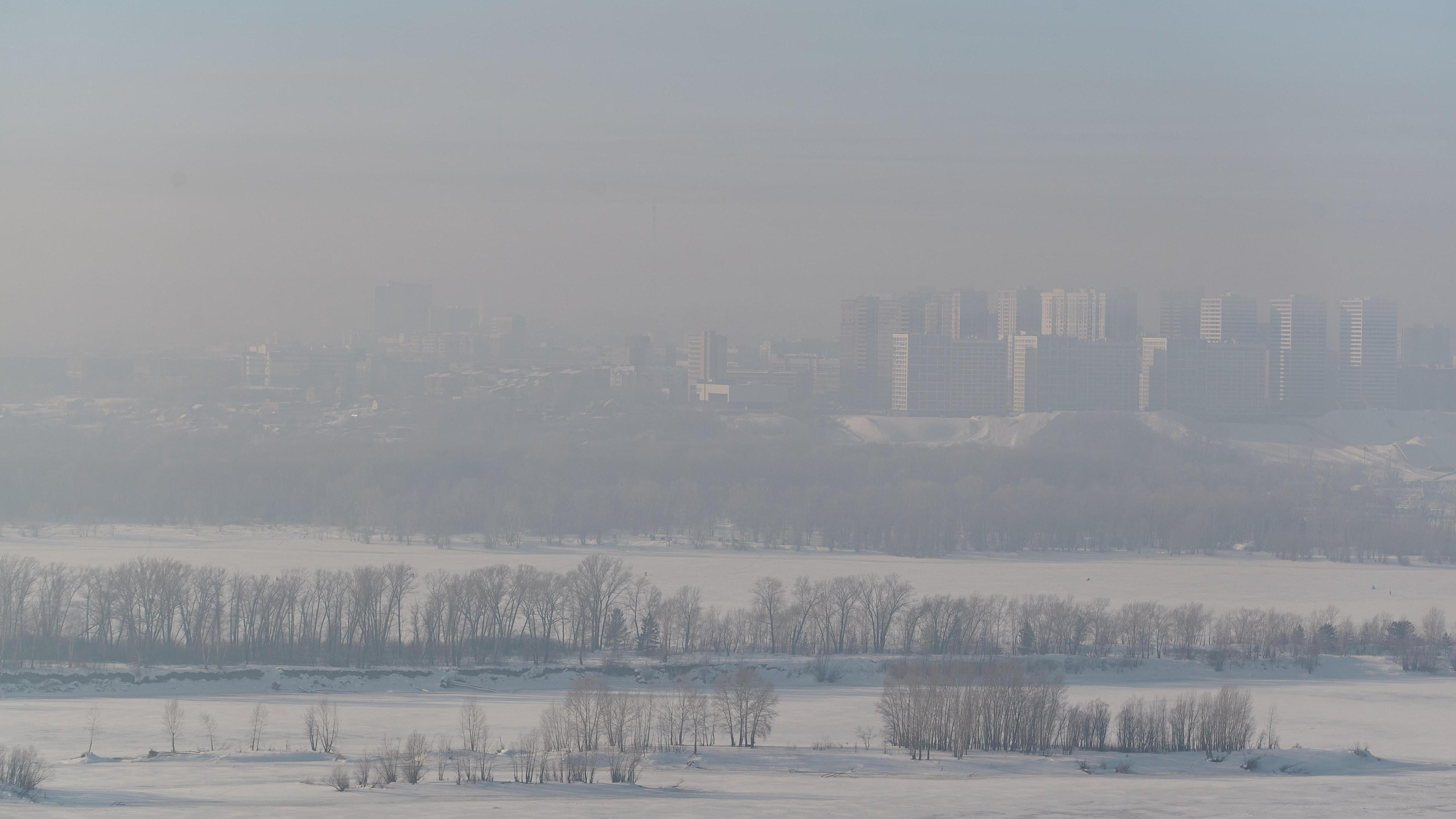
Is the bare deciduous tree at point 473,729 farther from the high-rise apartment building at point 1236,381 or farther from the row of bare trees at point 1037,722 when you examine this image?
the high-rise apartment building at point 1236,381

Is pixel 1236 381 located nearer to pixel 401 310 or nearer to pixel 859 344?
pixel 859 344

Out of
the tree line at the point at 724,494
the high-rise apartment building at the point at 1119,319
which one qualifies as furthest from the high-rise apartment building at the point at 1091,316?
the tree line at the point at 724,494

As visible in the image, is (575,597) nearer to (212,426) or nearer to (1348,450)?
(212,426)

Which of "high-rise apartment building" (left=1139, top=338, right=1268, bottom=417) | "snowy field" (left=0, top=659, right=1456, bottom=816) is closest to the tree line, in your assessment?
"high-rise apartment building" (left=1139, top=338, right=1268, bottom=417)

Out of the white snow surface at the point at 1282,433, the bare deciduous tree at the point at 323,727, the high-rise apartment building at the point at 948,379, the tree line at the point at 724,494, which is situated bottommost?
the bare deciduous tree at the point at 323,727

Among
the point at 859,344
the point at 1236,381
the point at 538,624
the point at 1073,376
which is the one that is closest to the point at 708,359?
the point at 859,344
